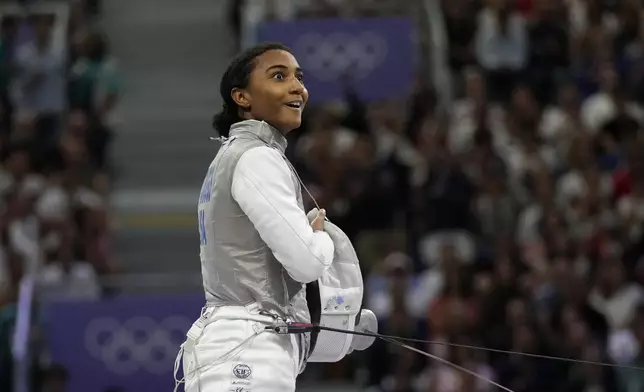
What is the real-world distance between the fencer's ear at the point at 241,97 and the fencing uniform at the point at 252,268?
0.39 feet

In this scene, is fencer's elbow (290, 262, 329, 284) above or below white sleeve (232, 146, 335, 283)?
below

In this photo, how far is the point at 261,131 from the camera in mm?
4293

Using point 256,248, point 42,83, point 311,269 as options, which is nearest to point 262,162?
point 256,248

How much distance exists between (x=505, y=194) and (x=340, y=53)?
205 cm

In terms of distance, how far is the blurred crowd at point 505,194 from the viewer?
927 centimetres

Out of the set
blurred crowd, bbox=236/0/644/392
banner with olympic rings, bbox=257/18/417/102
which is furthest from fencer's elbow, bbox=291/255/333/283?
banner with olympic rings, bbox=257/18/417/102

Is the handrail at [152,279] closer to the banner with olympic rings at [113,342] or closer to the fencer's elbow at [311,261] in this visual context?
the banner with olympic rings at [113,342]

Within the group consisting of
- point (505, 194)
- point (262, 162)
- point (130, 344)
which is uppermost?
point (262, 162)

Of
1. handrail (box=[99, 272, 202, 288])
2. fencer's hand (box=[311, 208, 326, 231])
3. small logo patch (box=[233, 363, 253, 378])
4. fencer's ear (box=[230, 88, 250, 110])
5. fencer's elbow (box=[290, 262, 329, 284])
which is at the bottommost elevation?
handrail (box=[99, 272, 202, 288])

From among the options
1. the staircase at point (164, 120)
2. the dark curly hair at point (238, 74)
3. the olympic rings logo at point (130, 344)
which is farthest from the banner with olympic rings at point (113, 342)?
the dark curly hair at point (238, 74)

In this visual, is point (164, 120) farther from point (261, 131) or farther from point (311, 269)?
point (311, 269)

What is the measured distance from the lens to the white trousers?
4.07 meters

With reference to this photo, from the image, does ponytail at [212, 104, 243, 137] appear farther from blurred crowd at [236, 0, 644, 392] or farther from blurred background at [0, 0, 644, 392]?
blurred crowd at [236, 0, 644, 392]

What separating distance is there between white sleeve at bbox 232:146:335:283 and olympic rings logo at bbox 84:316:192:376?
207 inches
